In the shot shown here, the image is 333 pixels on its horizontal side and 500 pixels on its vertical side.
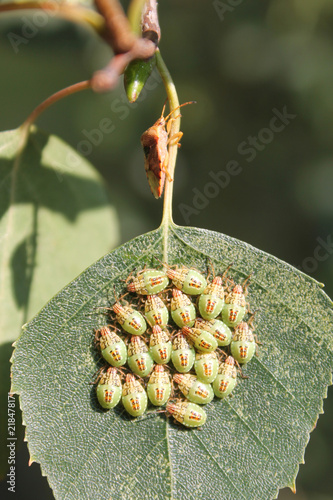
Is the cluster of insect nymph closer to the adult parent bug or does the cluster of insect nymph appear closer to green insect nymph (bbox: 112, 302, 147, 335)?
green insect nymph (bbox: 112, 302, 147, 335)

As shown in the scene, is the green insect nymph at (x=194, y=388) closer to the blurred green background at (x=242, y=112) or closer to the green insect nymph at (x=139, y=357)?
the green insect nymph at (x=139, y=357)

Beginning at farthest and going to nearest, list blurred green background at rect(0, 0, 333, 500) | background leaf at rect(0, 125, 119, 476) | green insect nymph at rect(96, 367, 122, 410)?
blurred green background at rect(0, 0, 333, 500) → background leaf at rect(0, 125, 119, 476) → green insect nymph at rect(96, 367, 122, 410)

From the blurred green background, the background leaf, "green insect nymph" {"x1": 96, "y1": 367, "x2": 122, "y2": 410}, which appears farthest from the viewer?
the blurred green background

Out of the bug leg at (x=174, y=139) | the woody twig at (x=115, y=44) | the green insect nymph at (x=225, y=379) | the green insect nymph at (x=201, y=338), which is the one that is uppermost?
the woody twig at (x=115, y=44)

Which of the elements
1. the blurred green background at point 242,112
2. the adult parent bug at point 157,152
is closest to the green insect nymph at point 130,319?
the adult parent bug at point 157,152

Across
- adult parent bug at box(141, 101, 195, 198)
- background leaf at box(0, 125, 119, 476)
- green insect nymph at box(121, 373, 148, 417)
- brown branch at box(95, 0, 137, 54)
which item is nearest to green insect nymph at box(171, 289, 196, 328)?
green insect nymph at box(121, 373, 148, 417)

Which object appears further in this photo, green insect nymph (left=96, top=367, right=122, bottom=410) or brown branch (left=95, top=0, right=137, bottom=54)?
green insect nymph (left=96, top=367, right=122, bottom=410)

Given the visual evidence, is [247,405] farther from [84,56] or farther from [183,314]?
[84,56]

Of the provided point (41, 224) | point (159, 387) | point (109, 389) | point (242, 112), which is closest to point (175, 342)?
point (159, 387)
